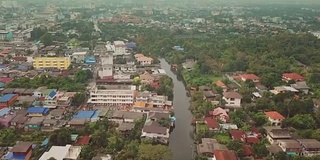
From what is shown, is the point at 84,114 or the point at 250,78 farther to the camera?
the point at 250,78

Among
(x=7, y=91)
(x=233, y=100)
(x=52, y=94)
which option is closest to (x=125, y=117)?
(x=52, y=94)

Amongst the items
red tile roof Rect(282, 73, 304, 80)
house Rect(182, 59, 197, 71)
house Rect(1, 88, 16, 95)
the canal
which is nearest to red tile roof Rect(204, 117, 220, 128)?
the canal

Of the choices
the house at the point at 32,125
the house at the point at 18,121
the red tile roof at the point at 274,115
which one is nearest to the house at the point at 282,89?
the red tile roof at the point at 274,115

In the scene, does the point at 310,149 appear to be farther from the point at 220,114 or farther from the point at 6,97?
the point at 6,97

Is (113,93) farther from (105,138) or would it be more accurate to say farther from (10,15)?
(10,15)

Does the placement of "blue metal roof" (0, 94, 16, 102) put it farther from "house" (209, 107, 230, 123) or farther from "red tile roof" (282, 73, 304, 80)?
"red tile roof" (282, 73, 304, 80)

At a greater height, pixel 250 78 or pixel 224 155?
pixel 224 155
